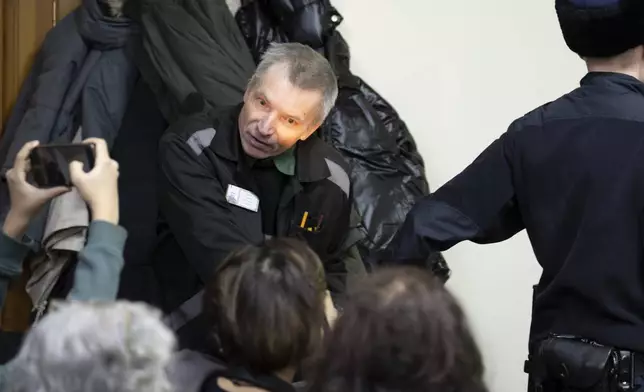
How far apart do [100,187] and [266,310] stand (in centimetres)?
35

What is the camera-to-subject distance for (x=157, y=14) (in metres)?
2.45

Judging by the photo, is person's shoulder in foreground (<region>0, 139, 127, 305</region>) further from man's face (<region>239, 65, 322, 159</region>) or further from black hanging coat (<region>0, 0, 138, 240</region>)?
black hanging coat (<region>0, 0, 138, 240</region>)

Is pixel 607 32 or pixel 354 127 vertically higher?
pixel 607 32

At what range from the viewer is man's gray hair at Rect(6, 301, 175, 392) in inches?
38.4

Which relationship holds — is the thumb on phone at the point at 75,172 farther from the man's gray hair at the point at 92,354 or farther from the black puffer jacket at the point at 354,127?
the black puffer jacket at the point at 354,127

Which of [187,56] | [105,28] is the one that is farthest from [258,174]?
[105,28]

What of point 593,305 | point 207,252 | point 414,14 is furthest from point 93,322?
point 414,14

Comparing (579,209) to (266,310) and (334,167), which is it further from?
(334,167)

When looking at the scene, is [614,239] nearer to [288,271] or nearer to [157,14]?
[288,271]

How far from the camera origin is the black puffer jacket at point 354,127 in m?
2.59

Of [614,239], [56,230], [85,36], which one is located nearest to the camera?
[614,239]

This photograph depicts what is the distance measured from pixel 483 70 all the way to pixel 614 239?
1432 mm

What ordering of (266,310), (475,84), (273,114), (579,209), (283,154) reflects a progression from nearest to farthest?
(266,310), (579,209), (273,114), (283,154), (475,84)

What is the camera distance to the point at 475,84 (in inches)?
113
